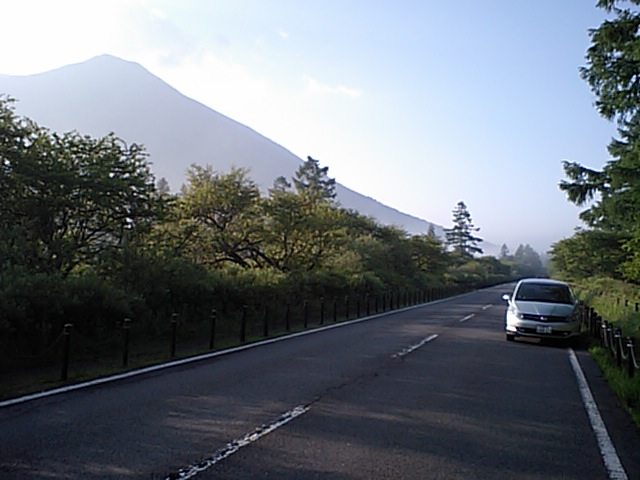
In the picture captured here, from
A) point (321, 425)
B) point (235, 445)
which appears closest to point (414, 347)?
point (321, 425)

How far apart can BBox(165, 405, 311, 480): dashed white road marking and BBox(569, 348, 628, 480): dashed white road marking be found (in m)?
3.22

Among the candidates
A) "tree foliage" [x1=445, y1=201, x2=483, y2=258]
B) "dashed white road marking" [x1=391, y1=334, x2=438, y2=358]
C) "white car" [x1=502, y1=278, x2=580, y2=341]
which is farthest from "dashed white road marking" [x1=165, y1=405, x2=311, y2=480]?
"tree foliage" [x1=445, y1=201, x2=483, y2=258]

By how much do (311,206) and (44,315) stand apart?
20.5 m

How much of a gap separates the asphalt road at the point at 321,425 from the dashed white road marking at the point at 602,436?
2.0 inches

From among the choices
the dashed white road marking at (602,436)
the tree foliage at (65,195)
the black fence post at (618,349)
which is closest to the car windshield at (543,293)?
the black fence post at (618,349)

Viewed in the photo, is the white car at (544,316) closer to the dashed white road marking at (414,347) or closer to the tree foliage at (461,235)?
the dashed white road marking at (414,347)

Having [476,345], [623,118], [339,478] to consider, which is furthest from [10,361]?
[623,118]

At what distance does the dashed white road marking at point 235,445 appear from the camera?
4.91 meters

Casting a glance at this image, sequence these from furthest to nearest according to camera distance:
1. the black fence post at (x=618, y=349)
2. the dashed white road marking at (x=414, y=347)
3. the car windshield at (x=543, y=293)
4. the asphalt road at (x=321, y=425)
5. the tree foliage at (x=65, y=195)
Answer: the car windshield at (x=543, y=293), the tree foliage at (x=65, y=195), the dashed white road marking at (x=414, y=347), the black fence post at (x=618, y=349), the asphalt road at (x=321, y=425)

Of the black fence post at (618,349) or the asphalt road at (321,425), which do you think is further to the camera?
the black fence post at (618,349)

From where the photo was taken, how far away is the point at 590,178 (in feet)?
76.3

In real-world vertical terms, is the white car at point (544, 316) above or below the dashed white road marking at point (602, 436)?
above

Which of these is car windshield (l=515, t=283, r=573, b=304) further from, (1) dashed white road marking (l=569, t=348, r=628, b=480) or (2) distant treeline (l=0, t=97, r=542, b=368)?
(2) distant treeline (l=0, t=97, r=542, b=368)

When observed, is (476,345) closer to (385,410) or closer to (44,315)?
(385,410)
